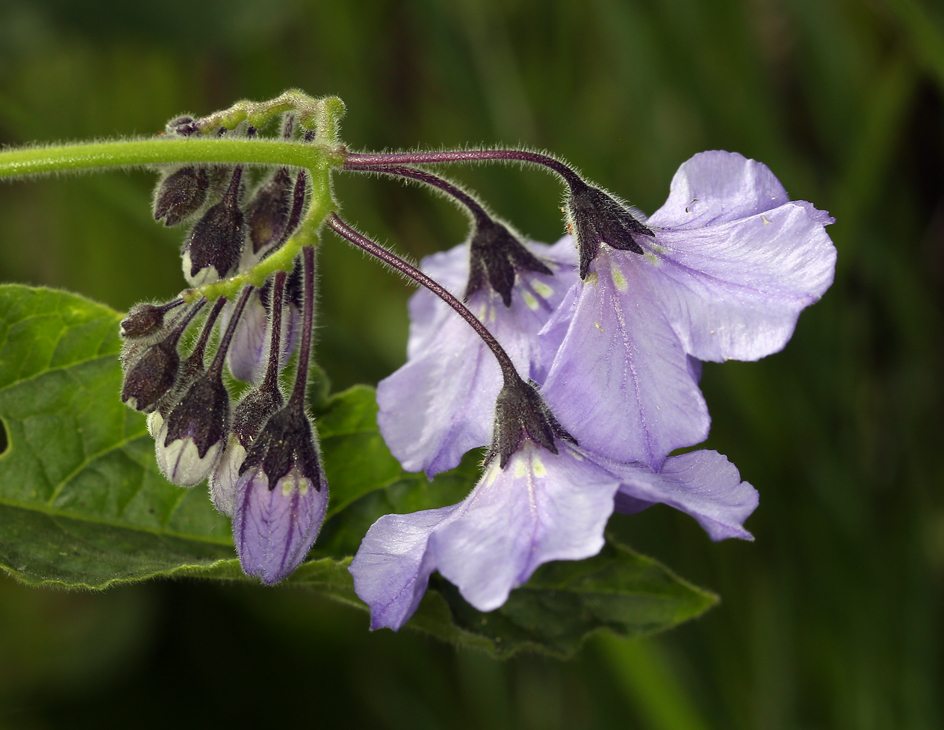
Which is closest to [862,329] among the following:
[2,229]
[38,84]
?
[38,84]

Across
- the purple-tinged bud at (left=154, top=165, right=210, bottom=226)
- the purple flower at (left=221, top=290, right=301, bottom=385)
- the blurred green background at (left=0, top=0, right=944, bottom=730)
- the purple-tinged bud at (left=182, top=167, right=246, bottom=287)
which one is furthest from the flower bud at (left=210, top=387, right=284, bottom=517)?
the blurred green background at (left=0, top=0, right=944, bottom=730)

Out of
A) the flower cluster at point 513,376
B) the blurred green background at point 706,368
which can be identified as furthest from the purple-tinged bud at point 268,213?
the blurred green background at point 706,368

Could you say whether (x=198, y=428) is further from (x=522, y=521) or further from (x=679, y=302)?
(x=679, y=302)

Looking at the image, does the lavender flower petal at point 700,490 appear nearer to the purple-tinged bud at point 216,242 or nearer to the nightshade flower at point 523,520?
the nightshade flower at point 523,520

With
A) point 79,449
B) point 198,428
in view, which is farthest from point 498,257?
point 79,449

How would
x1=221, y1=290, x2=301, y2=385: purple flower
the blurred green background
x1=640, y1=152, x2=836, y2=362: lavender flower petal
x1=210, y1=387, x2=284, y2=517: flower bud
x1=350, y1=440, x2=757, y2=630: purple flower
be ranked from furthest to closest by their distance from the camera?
the blurred green background
x1=221, y1=290, x2=301, y2=385: purple flower
x1=210, y1=387, x2=284, y2=517: flower bud
x1=640, y1=152, x2=836, y2=362: lavender flower petal
x1=350, y1=440, x2=757, y2=630: purple flower

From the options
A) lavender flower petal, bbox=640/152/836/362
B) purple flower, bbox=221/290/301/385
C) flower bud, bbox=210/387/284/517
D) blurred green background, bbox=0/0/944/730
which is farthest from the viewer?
blurred green background, bbox=0/0/944/730

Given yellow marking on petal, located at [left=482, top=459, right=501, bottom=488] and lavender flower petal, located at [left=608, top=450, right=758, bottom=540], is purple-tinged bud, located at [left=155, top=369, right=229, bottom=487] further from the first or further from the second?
lavender flower petal, located at [left=608, top=450, right=758, bottom=540]
